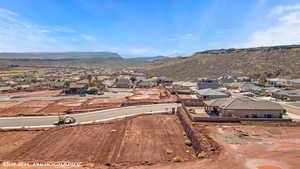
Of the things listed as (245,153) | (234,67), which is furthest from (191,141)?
(234,67)

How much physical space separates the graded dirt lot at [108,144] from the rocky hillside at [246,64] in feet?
258

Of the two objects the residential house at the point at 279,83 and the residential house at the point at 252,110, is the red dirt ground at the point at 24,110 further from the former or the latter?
the residential house at the point at 279,83

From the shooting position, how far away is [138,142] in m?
22.5

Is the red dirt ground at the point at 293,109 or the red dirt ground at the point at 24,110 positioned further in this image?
the red dirt ground at the point at 24,110

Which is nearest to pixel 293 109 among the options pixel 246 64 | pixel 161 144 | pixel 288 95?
pixel 288 95

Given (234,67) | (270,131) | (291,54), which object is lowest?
(270,131)

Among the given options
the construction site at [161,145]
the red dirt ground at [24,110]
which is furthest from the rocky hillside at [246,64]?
the construction site at [161,145]

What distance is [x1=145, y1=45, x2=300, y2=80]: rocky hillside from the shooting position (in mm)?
94875

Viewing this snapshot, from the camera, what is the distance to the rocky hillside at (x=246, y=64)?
3735 inches

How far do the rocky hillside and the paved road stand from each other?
6582cm

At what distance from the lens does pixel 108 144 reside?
72.9ft

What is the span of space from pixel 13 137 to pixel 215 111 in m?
30.7

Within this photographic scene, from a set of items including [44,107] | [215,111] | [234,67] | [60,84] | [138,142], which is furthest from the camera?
[234,67]

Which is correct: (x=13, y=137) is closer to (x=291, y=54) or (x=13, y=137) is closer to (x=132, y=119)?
(x=132, y=119)
